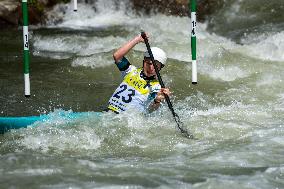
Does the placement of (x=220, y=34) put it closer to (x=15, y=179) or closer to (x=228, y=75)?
(x=228, y=75)

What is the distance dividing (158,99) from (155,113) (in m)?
0.34

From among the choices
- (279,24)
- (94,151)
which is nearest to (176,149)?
(94,151)

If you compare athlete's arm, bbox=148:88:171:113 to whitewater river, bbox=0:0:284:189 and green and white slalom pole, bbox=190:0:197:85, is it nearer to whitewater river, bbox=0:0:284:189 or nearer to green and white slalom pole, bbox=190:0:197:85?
whitewater river, bbox=0:0:284:189

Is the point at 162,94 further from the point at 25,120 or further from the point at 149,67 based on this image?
the point at 25,120

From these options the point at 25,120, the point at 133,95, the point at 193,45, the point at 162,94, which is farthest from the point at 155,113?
the point at 25,120

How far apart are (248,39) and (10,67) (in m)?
4.49

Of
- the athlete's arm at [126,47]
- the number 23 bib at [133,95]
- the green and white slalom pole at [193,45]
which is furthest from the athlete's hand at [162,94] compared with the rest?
the green and white slalom pole at [193,45]

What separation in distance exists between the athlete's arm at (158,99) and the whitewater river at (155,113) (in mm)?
114

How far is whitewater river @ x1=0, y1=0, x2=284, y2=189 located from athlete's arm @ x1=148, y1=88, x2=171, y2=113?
114mm

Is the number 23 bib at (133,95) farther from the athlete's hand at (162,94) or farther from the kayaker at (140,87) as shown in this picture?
the athlete's hand at (162,94)

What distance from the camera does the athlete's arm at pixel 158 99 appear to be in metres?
6.17

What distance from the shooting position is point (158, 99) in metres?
6.26

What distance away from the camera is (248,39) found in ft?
37.6

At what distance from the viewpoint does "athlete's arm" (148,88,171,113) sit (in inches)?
243
